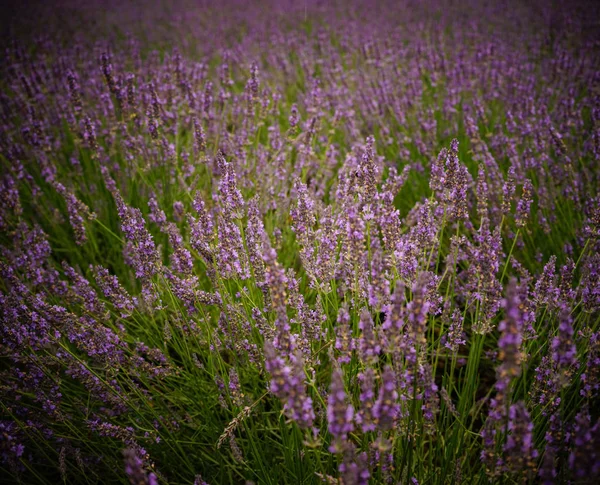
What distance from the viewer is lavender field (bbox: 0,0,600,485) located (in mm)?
1268

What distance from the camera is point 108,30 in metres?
8.12

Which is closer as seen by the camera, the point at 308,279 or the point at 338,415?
the point at 338,415

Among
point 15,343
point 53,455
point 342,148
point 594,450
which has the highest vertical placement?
point 342,148

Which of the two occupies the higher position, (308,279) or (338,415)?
(338,415)

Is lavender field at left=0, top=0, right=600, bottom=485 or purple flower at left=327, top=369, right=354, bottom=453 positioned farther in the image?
lavender field at left=0, top=0, right=600, bottom=485

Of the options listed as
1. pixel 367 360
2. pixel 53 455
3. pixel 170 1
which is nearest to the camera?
pixel 367 360

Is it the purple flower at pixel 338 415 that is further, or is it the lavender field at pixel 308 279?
the lavender field at pixel 308 279

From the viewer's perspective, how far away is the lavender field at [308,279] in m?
1.27

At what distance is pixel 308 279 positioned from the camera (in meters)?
2.43

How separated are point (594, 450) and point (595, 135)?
6.78 feet

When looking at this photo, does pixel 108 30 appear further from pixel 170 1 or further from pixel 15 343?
pixel 15 343

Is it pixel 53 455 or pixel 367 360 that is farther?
pixel 53 455

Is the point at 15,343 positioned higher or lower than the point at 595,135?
lower

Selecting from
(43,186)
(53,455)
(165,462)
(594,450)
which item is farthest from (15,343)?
(43,186)
